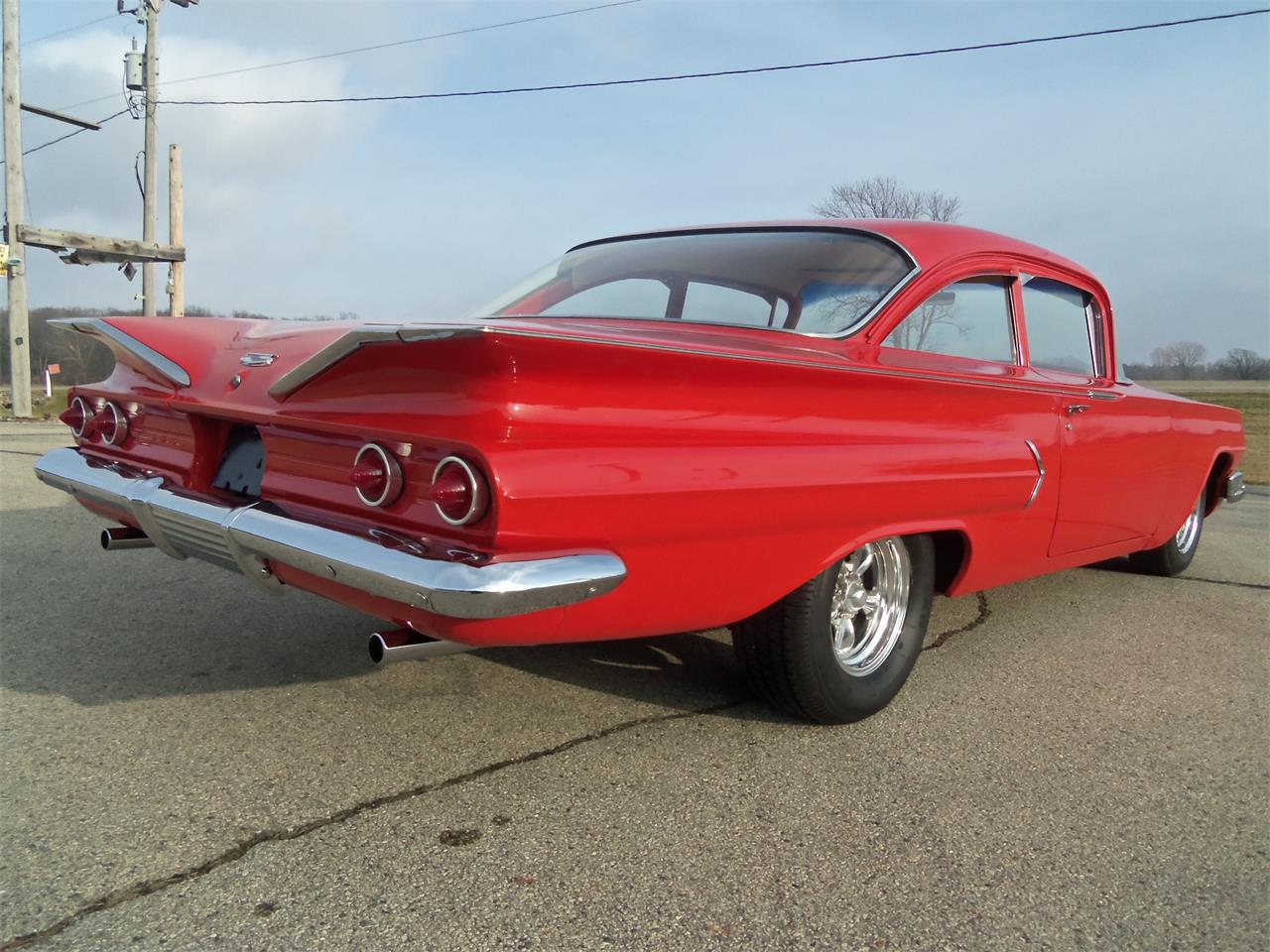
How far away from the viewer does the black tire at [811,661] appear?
2646mm

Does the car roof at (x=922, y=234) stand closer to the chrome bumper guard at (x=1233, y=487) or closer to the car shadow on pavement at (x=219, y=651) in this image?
the car shadow on pavement at (x=219, y=651)

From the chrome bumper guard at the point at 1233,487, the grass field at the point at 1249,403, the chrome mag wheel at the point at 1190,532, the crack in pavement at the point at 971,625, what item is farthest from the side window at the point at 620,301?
the chrome bumper guard at the point at 1233,487

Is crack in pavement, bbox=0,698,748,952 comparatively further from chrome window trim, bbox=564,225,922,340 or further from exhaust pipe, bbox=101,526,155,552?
exhaust pipe, bbox=101,526,155,552

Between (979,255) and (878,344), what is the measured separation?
2.65 feet

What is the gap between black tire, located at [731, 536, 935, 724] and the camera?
2646mm

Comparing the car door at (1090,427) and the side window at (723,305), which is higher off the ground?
the side window at (723,305)

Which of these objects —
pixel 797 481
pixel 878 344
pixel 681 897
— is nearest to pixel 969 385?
pixel 878 344

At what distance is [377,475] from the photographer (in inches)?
84.7

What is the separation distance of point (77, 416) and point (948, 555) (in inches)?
114

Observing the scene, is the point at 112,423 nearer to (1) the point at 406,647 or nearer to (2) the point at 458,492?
(1) the point at 406,647

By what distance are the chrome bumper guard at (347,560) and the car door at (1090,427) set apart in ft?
7.35

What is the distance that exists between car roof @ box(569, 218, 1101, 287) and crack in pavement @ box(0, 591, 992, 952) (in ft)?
5.13

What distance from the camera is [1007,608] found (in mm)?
4438

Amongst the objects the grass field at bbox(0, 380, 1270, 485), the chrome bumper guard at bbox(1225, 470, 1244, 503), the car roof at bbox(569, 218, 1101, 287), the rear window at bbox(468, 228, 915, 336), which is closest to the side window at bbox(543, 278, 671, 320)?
the rear window at bbox(468, 228, 915, 336)
